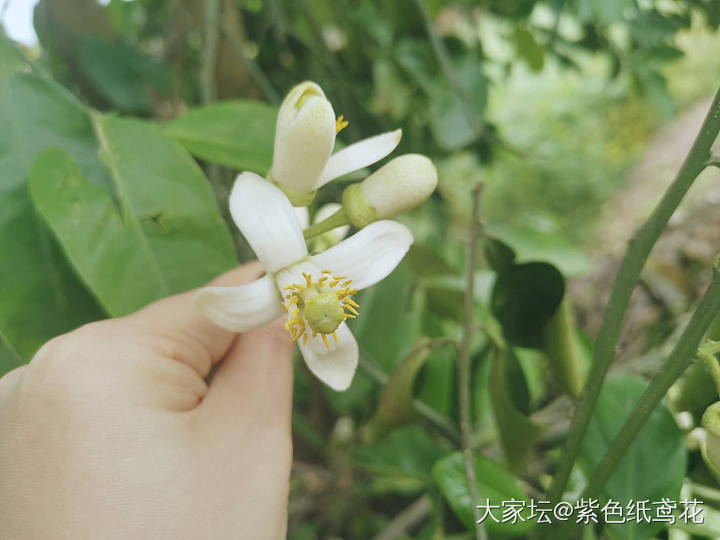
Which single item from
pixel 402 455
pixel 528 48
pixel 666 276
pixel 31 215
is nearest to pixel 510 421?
pixel 402 455

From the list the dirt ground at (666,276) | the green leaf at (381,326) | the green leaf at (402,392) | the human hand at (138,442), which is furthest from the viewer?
the dirt ground at (666,276)

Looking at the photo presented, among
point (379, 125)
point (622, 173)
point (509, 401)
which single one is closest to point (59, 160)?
point (509, 401)

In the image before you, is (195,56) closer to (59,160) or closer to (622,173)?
(59,160)

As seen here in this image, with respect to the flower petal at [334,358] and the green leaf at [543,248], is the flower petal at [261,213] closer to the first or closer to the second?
the flower petal at [334,358]

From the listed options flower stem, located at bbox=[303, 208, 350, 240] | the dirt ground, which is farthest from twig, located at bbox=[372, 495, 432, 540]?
flower stem, located at bbox=[303, 208, 350, 240]

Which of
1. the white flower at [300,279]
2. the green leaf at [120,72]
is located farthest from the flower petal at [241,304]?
the green leaf at [120,72]

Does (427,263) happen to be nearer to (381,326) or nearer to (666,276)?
(381,326)
